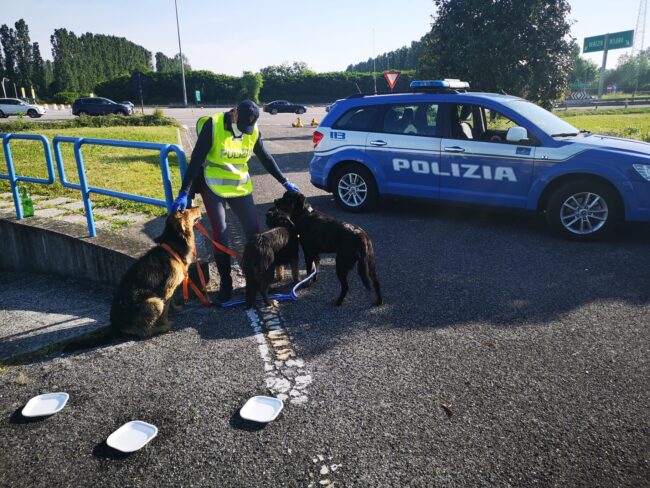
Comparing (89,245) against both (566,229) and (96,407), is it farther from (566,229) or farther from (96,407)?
(566,229)

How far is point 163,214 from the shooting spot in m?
7.40

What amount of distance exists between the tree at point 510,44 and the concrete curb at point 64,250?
1309 centimetres

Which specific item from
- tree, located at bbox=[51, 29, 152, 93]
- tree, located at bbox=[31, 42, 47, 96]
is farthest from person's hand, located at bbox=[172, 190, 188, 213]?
tree, located at bbox=[31, 42, 47, 96]

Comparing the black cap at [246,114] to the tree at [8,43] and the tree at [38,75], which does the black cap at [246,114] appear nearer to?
the tree at [38,75]

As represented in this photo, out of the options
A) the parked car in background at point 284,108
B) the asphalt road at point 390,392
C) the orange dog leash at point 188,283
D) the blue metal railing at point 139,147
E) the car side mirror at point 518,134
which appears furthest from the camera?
the parked car in background at point 284,108

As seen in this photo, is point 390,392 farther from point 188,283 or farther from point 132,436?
point 188,283

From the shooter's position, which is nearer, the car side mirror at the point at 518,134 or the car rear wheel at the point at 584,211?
the car rear wheel at the point at 584,211

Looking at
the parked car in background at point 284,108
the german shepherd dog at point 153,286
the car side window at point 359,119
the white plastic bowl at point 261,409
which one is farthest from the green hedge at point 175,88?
the white plastic bowl at point 261,409

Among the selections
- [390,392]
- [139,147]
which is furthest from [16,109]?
[390,392]

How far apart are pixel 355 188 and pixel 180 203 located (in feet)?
13.4

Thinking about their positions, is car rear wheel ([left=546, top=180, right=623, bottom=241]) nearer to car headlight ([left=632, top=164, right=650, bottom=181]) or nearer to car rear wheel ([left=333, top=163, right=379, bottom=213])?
car headlight ([left=632, top=164, right=650, bottom=181])

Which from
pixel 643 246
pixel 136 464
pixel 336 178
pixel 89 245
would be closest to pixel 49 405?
pixel 136 464

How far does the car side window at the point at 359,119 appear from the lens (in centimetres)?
773

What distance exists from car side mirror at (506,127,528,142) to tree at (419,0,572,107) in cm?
981
